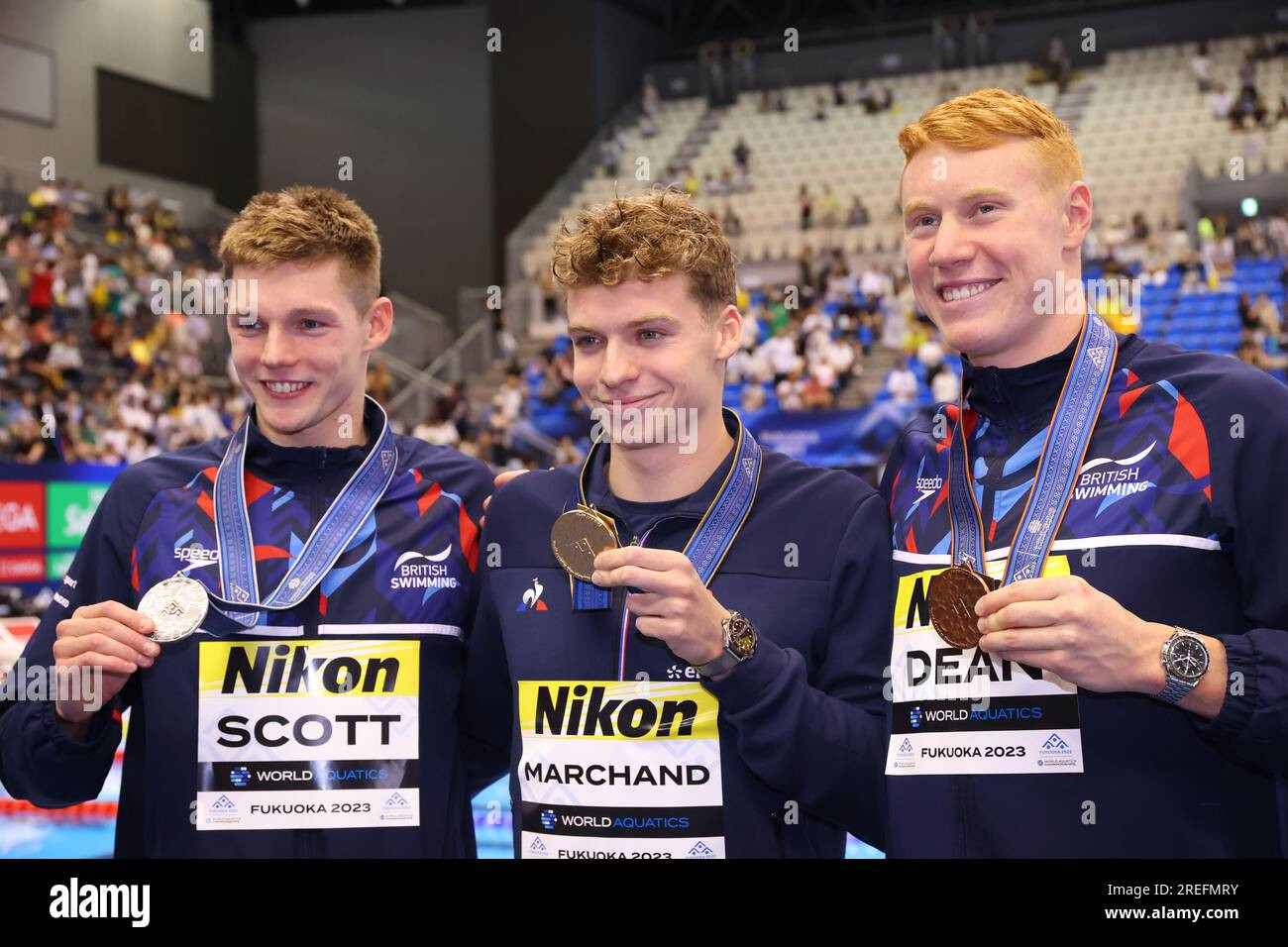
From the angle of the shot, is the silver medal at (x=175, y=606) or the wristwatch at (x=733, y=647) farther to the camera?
the silver medal at (x=175, y=606)

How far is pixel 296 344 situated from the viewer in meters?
2.64

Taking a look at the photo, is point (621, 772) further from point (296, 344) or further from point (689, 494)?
point (296, 344)

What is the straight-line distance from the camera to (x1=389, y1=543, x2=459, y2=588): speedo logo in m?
2.62

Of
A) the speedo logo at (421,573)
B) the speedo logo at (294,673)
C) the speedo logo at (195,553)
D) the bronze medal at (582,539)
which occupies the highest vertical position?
the bronze medal at (582,539)

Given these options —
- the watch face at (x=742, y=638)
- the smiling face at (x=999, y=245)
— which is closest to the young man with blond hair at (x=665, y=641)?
the watch face at (x=742, y=638)

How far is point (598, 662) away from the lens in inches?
93.7

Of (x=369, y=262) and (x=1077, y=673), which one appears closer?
(x=1077, y=673)

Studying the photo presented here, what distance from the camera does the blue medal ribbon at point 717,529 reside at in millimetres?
2391

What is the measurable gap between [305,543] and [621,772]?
0.78m

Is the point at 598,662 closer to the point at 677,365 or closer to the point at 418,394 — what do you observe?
the point at 677,365

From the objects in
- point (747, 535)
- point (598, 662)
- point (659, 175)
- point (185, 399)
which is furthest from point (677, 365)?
point (659, 175)

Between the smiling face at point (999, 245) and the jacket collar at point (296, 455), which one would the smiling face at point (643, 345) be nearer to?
the smiling face at point (999, 245)
